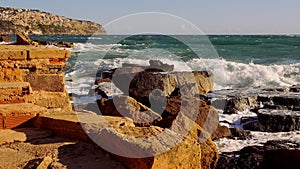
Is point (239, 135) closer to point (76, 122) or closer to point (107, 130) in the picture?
point (76, 122)

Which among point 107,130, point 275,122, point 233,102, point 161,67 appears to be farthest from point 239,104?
point 107,130

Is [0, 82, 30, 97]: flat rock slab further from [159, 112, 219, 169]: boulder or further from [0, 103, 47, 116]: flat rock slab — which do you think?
[159, 112, 219, 169]: boulder

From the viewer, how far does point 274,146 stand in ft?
24.4

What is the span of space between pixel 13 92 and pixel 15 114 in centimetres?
48

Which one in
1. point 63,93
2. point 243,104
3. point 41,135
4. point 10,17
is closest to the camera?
point 41,135

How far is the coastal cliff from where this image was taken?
310 ft

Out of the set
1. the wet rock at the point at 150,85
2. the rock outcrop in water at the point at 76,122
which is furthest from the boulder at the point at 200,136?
the wet rock at the point at 150,85

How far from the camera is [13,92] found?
4.50m

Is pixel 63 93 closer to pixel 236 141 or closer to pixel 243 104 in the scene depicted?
pixel 236 141

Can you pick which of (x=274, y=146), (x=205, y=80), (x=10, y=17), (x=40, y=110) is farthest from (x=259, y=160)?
(x=10, y=17)

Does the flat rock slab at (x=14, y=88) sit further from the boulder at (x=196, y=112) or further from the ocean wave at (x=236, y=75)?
the ocean wave at (x=236, y=75)

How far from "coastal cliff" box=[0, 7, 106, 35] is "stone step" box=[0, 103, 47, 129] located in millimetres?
85058

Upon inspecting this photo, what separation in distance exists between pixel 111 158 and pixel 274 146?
491 centimetres

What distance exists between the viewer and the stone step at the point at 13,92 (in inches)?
174
